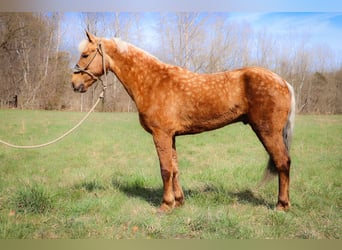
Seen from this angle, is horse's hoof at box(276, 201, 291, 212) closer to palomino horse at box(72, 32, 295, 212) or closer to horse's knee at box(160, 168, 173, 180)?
palomino horse at box(72, 32, 295, 212)

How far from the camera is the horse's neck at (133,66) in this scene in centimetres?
258

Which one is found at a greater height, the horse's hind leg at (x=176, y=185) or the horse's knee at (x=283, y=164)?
the horse's knee at (x=283, y=164)

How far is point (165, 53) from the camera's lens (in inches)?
132

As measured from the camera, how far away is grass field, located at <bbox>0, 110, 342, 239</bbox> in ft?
7.65

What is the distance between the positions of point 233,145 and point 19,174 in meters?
3.11

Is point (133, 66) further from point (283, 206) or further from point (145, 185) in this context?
point (283, 206)

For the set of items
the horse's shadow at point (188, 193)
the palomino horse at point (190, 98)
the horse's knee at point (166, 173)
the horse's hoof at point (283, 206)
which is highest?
the palomino horse at point (190, 98)

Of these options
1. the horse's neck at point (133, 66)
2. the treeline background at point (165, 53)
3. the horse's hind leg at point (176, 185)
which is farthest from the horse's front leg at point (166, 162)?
the treeline background at point (165, 53)

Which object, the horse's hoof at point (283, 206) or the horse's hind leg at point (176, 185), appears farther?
the horse's hind leg at point (176, 185)

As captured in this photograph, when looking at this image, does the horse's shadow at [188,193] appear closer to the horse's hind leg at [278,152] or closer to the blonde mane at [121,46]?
the horse's hind leg at [278,152]

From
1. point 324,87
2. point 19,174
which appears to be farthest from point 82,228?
point 324,87

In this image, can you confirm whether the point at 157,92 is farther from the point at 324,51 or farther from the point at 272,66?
the point at 324,51

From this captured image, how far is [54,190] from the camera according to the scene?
3008 mm

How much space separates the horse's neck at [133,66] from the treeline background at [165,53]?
69 centimetres
